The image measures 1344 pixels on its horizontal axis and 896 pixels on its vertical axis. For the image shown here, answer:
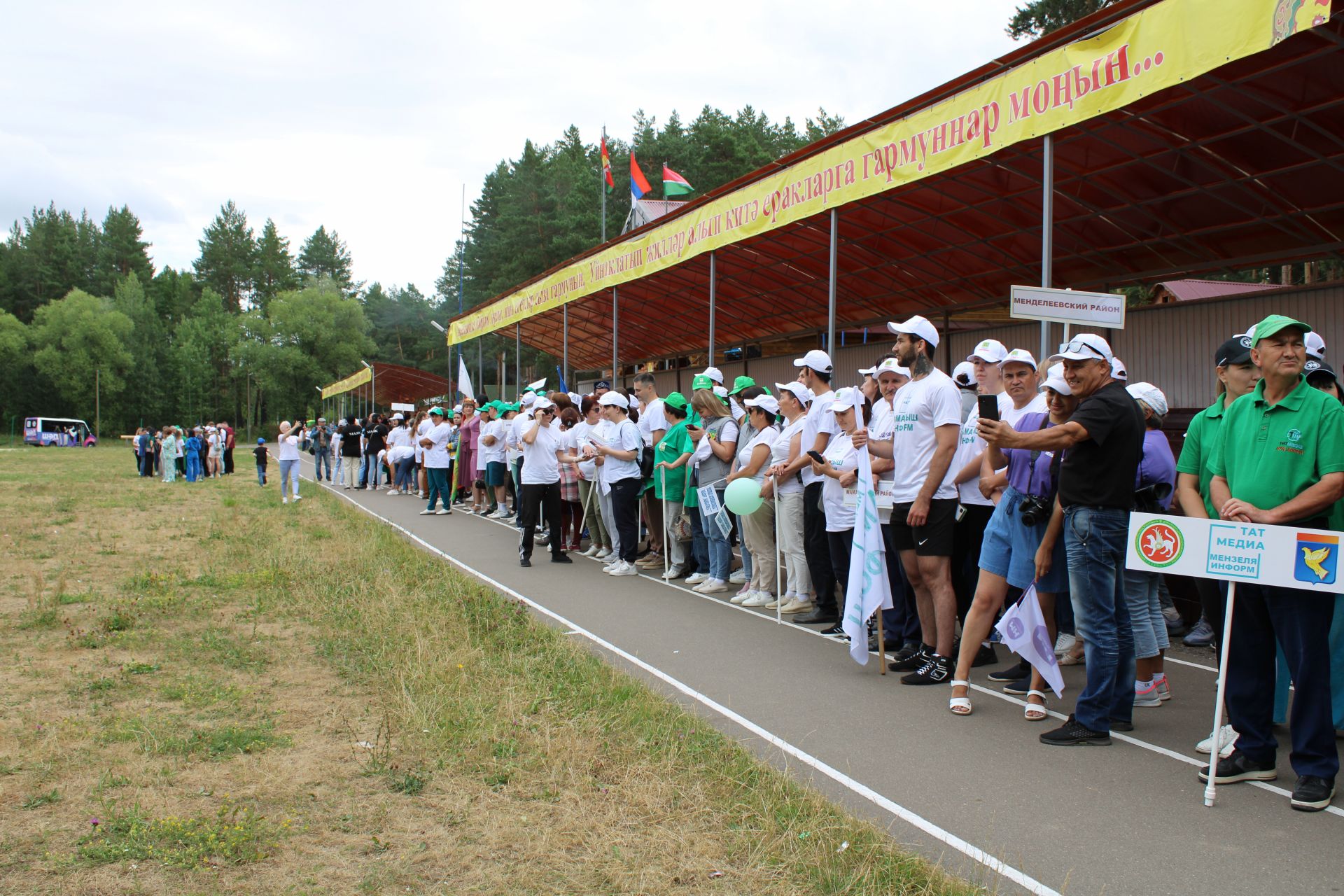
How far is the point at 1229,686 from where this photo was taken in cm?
452

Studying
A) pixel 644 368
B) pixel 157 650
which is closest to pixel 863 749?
pixel 157 650

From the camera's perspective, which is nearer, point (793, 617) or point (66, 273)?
point (793, 617)

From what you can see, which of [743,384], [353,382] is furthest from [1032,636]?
[353,382]

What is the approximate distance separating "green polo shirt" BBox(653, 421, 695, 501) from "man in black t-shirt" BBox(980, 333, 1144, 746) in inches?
218

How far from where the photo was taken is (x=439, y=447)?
1872 cm

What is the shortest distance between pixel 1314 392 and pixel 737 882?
3212 millimetres

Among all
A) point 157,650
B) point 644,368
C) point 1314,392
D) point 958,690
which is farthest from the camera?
point 644,368

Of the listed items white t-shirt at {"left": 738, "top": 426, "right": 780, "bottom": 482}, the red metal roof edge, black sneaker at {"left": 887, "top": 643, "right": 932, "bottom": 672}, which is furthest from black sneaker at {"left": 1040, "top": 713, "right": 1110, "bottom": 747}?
the red metal roof edge

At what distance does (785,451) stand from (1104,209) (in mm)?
7792

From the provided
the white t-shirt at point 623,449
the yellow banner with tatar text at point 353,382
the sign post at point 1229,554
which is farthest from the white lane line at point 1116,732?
the yellow banner with tatar text at point 353,382

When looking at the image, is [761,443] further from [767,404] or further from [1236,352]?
[1236,352]

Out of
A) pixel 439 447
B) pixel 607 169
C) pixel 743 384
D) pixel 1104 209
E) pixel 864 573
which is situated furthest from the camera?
pixel 607 169

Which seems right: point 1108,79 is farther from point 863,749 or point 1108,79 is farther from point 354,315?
point 354,315

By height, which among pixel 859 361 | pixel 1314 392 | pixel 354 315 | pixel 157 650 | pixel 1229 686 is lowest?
pixel 157 650
